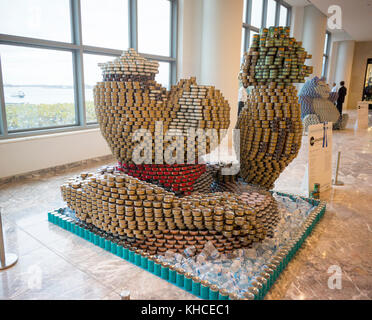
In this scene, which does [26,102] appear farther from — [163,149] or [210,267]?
[210,267]

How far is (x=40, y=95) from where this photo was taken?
4.91 m

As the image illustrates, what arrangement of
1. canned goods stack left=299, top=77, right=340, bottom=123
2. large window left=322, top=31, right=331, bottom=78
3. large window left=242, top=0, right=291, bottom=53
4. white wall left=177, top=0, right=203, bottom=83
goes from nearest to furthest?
white wall left=177, top=0, right=203, bottom=83 → canned goods stack left=299, top=77, right=340, bottom=123 → large window left=242, top=0, right=291, bottom=53 → large window left=322, top=31, right=331, bottom=78

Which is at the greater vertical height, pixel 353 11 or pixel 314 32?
pixel 353 11

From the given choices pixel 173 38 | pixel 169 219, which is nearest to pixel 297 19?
pixel 173 38

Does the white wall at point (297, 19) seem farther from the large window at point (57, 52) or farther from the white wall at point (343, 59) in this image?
the white wall at point (343, 59)

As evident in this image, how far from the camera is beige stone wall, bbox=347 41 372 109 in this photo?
20.4 m

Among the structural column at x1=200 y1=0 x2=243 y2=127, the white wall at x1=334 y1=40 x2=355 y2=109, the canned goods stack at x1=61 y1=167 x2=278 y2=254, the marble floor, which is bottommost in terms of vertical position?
the marble floor

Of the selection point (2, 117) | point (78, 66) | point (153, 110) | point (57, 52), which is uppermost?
point (57, 52)

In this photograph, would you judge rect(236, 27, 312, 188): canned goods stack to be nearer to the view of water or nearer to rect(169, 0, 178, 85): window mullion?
the view of water

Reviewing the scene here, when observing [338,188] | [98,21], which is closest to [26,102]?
[98,21]

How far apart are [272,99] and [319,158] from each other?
1303 millimetres

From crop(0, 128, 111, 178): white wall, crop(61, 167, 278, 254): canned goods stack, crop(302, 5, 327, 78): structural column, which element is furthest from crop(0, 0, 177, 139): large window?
crop(302, 5, 327, 78): structural column

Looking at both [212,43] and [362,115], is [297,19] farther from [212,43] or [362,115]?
[212,43]

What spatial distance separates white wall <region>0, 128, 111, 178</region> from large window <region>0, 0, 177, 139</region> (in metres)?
0.24
